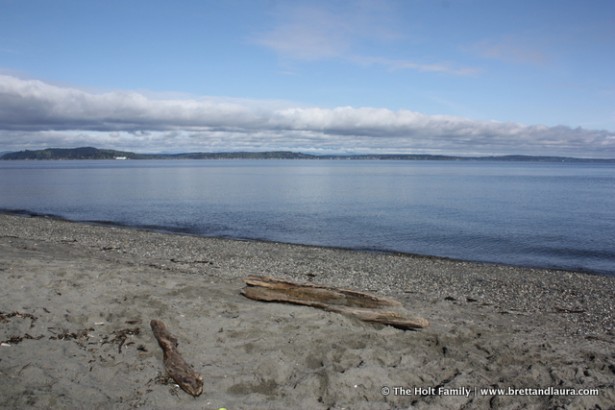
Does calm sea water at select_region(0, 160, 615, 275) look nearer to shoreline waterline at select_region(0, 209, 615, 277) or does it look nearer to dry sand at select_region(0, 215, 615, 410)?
shoreline waterline at select_region(0, 209, 615, 277)

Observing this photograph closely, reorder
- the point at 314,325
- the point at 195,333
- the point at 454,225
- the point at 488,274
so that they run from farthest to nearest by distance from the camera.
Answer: the point at 454,225, the point at 488,274, the point at 314,325, the point at 195,333

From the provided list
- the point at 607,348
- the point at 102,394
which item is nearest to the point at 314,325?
the point at 102,394

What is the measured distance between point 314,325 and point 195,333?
2319mm

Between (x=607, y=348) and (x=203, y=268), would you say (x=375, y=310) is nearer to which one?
(x=607, y=348)

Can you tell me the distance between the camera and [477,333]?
9.97 metres

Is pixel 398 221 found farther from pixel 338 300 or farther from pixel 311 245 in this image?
Answer: pixel 338 300

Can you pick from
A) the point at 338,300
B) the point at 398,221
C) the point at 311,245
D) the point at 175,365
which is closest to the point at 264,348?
the point at 175,365

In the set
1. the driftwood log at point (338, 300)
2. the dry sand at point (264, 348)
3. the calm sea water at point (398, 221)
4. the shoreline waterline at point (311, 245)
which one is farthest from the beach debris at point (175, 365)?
the calm sea water at point (398, 221)

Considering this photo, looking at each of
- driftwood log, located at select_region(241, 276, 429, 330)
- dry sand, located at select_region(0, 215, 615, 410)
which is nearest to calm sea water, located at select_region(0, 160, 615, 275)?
dry sand, located at select_region(0, 215, 615, 410)

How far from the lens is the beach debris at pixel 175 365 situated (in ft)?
22.7

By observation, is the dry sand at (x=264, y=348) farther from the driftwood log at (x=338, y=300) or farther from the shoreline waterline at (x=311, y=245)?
the shoreline waterline at (x=311, y=245)

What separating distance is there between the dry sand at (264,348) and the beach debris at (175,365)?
0.38ft

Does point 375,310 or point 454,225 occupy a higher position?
point 375,310

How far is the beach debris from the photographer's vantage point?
6.92 metres
